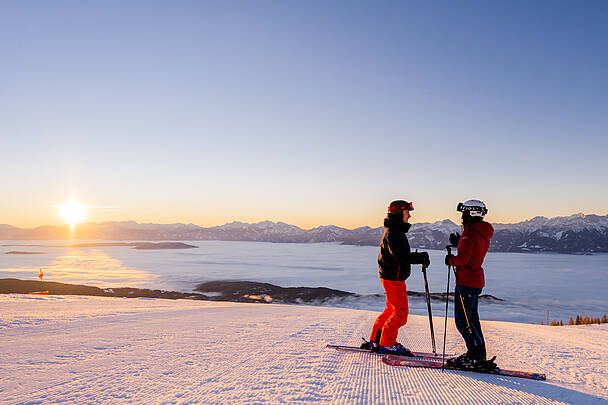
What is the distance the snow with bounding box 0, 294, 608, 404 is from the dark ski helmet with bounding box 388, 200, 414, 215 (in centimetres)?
191

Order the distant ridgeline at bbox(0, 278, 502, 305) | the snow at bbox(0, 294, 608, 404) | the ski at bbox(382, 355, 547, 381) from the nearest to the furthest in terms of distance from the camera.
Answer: the snow at bbox(0, 294, 608, 404)
the ski at bbox(382, 355, 547, 381)
the distant ridgeline at bbox(0, 278, 502, 305)

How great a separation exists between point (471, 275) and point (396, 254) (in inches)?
35.6

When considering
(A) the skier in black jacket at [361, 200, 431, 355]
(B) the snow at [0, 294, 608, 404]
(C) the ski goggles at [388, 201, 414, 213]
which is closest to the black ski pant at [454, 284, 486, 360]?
(B) the snow at [0, 294, 608, 404]

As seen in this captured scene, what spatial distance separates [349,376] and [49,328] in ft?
18.3

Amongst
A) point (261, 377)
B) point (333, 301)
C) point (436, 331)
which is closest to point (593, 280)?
point (333, 301)

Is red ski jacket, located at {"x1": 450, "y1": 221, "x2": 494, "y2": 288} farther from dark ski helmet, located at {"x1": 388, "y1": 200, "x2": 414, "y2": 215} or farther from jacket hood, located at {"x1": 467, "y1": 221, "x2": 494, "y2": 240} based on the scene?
dark ski helmet, located at {"x1": 388, "y1": 200, "x2": 414, "y2": 215}

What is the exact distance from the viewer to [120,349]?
4738 millimetres

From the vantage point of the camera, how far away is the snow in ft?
10.5

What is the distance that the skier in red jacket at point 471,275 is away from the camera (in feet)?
13.7

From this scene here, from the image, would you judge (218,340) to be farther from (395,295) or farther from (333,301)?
(333,301)

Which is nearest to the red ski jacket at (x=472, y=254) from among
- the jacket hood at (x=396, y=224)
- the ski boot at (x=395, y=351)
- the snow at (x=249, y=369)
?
the jacket hood at (x=396, y=224)

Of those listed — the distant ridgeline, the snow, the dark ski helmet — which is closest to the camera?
the snow

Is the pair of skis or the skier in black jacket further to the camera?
the skier in black jacket

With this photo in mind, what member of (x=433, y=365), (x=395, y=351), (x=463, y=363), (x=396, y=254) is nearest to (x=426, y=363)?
(x=433, y=365)
